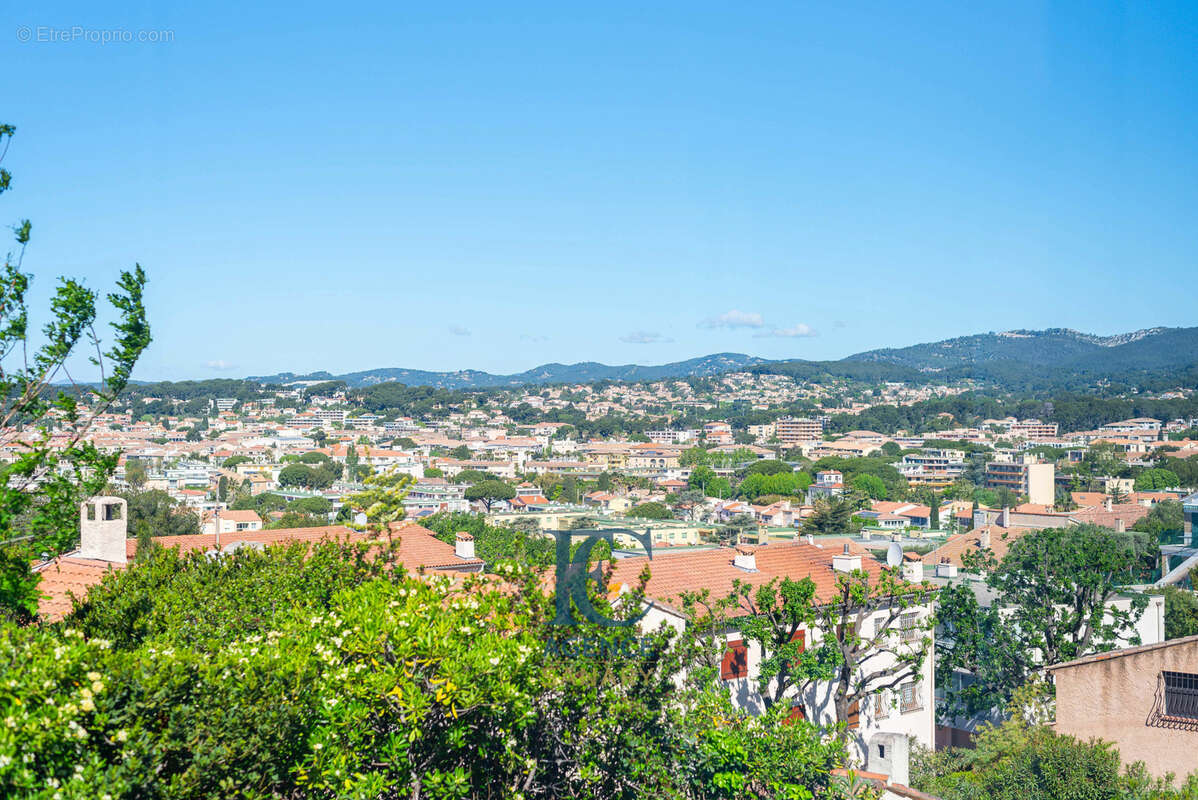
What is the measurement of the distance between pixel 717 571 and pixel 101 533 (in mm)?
8191

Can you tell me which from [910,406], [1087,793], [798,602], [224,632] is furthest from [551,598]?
[910,406]

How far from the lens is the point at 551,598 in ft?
23.4

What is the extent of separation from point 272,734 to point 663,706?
129 inches

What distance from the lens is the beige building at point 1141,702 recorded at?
429 inches

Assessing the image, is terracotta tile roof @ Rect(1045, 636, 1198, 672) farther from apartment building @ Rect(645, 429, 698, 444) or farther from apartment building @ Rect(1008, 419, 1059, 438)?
apartment building @ Rect(645, 429, 698, 444)

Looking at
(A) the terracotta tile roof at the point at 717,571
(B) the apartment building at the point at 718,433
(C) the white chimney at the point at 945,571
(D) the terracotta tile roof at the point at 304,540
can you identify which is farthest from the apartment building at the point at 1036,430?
(A) the terracotta tile roof at the point at 717,571

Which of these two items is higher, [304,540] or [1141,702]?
[304,540]

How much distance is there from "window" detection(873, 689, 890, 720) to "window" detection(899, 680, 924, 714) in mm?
271

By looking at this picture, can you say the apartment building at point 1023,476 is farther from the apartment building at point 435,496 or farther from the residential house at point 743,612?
the residential house at point 743,612

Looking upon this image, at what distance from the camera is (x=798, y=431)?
5753 inches

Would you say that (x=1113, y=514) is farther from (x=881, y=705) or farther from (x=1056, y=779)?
(x=1056, y=779)

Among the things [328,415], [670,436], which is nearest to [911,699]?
[670,436]

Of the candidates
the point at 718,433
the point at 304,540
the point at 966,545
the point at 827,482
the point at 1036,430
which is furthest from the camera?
the point at 718,433

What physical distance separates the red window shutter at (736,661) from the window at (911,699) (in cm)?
315
